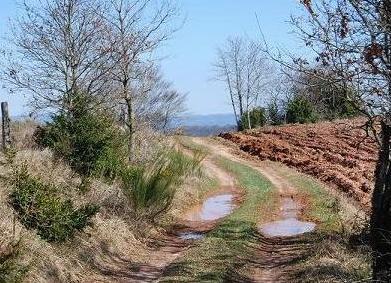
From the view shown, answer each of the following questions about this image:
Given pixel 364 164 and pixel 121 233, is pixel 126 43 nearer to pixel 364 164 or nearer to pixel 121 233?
pixel 121 233

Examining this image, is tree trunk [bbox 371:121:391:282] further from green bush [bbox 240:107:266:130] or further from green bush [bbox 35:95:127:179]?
green bush [bbox 240:107:266:130]

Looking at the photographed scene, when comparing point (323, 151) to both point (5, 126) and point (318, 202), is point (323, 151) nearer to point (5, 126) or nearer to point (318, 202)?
point (318, 202)

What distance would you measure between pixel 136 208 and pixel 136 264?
129 inches

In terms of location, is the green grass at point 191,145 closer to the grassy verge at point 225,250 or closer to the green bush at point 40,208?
the grassy verge at point 225,250

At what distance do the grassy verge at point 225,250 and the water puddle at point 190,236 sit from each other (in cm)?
49

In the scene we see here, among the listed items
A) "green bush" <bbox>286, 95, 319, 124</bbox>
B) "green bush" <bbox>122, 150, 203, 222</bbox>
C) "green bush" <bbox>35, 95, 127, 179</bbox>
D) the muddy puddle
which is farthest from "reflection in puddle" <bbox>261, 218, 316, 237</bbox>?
"green bush" <bbox>286, 95, 319, 124</bbox>

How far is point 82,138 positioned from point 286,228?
21.2ft

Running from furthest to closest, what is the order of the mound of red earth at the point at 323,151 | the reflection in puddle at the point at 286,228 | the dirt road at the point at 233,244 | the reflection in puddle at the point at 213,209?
the mound of red earth at the point at 323,151
the reflection in puddle at the point at 213,209
the reflection in puddle at the point at 286,228
the dirt road at the point at 233,244

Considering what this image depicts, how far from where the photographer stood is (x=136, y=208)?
16.8m

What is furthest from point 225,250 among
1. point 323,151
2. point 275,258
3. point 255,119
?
point 255,119

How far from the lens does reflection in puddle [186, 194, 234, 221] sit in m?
20.3

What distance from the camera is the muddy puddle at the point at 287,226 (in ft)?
55.7

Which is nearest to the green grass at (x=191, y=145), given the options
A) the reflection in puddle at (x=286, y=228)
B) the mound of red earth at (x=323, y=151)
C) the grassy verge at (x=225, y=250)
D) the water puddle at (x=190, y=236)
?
the mound of red earth at (x=323, y=151)

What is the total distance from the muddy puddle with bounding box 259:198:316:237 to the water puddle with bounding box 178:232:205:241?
1764mm
